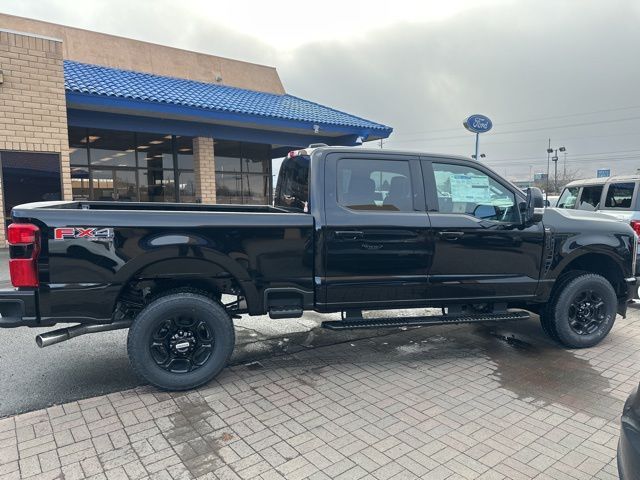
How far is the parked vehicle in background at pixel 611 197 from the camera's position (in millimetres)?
7591

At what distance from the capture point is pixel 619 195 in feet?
26.5

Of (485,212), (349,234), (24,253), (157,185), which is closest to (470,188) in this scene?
(485,212)

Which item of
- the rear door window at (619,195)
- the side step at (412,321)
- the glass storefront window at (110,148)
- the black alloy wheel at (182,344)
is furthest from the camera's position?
the glass storefront window at (110,148)

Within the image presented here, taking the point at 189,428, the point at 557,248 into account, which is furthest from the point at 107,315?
the point at 557,248

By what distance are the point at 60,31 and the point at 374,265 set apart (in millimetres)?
14599

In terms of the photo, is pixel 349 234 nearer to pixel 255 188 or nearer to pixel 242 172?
pixel 242 172

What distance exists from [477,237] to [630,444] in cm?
261

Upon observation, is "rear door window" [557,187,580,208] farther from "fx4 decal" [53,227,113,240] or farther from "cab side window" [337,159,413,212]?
"fx4 decal" [53,227,113,240]

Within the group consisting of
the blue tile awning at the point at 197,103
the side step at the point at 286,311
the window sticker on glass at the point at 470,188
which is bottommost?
the side step at the point at 286,311

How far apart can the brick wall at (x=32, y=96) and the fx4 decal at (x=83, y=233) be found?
27.4ft

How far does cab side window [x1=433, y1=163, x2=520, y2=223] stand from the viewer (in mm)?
4477

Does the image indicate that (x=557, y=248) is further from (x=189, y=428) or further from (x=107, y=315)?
(x=107, y=315)

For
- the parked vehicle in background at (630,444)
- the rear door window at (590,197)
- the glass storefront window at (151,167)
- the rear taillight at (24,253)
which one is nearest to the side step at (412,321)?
the parked vehicle in background at (630,444)

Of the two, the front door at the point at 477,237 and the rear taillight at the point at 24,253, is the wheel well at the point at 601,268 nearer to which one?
the front door at the point at 477,237
